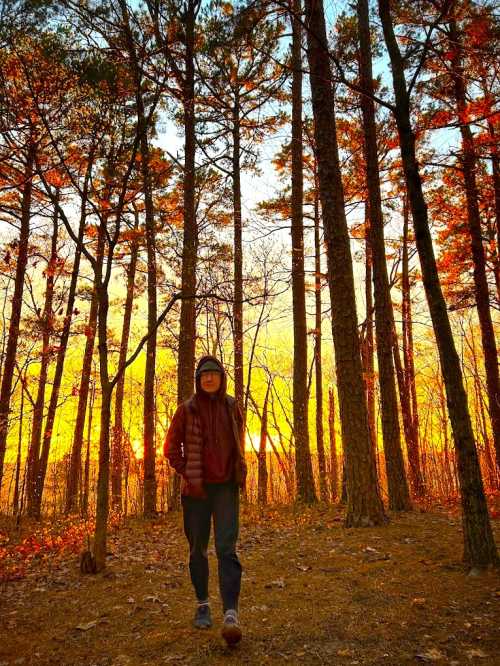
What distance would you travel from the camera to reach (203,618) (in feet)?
11.6

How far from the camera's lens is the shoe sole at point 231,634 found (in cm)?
304

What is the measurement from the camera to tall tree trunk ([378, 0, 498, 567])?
4.34 meters

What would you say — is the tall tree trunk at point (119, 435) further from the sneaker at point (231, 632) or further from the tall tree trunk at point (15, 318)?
the sneaker at point (231, 632)

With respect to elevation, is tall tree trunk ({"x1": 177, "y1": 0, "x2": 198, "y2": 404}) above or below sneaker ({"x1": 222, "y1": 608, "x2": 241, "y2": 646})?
above

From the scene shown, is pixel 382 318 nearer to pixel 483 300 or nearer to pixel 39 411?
pixel 483 300

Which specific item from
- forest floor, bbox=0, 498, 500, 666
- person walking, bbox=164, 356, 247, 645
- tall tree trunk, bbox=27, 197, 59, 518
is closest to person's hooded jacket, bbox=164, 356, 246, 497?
person walking, bbox=164, 356, 247, 645

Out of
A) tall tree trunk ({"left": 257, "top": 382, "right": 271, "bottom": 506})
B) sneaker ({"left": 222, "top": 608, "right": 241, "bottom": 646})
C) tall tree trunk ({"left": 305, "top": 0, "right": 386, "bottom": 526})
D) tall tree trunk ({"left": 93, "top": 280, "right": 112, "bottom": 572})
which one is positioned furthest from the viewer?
tall tree trunk ({"left": 257, "top": 382, "right": 271, "bottom": 506})

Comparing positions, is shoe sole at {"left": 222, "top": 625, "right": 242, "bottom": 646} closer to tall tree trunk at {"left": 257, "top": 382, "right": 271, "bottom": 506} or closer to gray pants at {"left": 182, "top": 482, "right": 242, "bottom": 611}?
gray pants at {"left": 182, "top": 482, "right": 242, "bottom": 611}

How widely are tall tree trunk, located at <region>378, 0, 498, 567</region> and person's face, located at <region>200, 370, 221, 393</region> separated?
93.1 inches

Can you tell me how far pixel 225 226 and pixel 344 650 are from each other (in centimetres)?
1185

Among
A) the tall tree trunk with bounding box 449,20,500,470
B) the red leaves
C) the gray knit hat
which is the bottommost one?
the red leaves

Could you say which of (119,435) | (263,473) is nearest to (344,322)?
(263,473)

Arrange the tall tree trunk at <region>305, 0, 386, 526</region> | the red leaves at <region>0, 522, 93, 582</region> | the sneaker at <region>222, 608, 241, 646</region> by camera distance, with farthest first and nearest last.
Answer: the tall tree trunk at <region>305, 0, 386, 526</region>
the red leaves at <region>0, 522, 93, 582</region>
the sneaker at <region>222, 608, 241, 646</region>

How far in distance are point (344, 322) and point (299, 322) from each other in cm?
430
